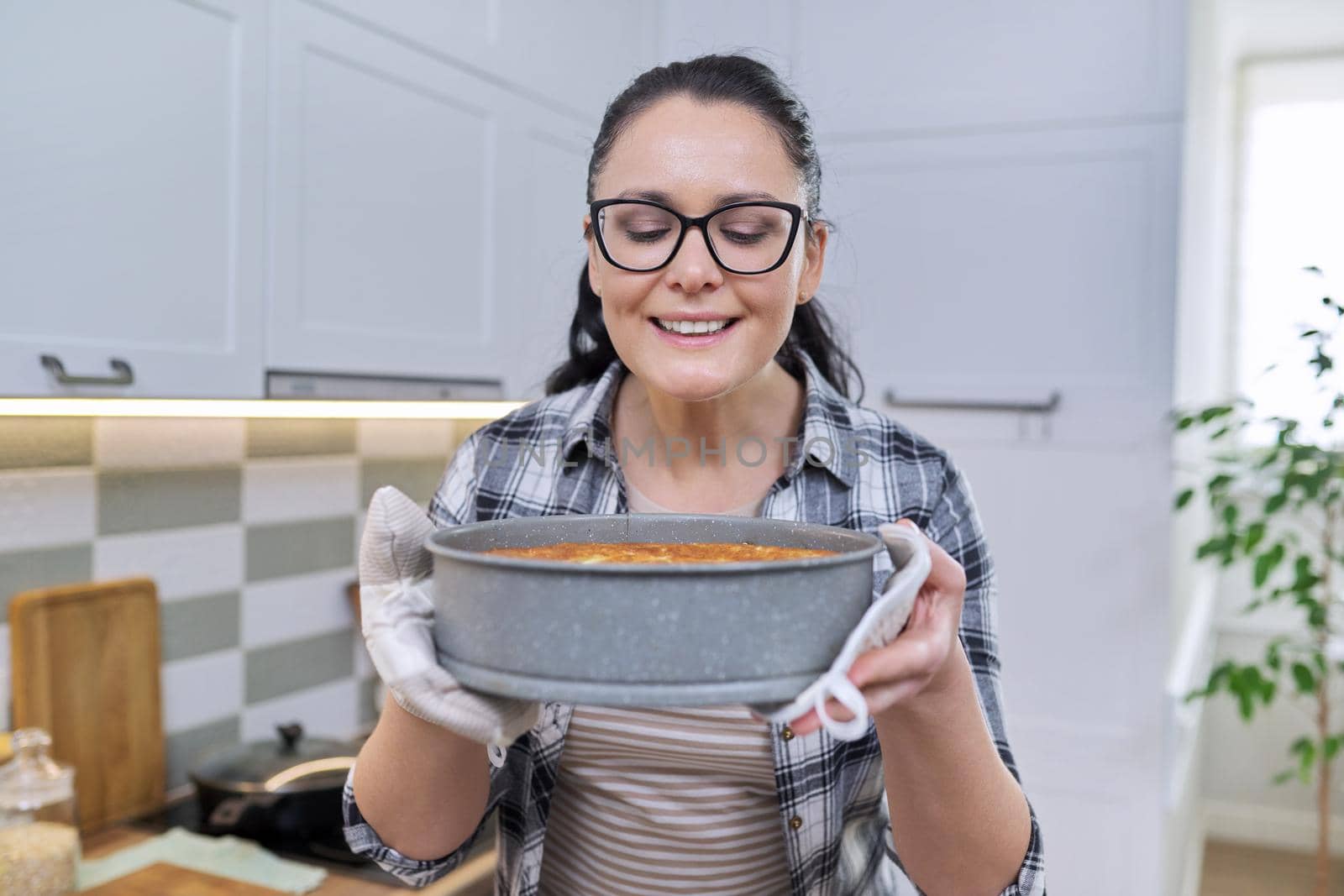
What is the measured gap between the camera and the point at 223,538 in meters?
1.96

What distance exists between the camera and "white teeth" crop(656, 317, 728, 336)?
90 centimetres

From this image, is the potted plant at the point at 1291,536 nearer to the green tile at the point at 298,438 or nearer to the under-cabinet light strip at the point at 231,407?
the under-cabinet light strip at the point at 231,407

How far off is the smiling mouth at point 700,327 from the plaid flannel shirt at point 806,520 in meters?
0.26

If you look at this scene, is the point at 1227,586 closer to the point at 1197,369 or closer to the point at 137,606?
the point at 1197,369

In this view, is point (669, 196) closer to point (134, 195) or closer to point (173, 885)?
point (134, 195)

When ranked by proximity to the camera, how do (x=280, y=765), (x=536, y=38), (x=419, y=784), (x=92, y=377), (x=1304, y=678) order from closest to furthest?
(x=419, y=784) < (x=92, y=377) < (x=280, y=765) < (x=536, y=38) < (x=1304, y=678)

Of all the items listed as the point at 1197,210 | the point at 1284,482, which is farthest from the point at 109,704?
the point at 1197,210

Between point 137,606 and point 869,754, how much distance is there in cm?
128

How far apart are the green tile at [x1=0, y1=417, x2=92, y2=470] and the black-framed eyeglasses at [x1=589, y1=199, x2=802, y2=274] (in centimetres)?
115

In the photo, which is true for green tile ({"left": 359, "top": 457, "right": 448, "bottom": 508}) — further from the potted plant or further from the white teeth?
the potted plant

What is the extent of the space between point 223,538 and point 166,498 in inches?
5.7

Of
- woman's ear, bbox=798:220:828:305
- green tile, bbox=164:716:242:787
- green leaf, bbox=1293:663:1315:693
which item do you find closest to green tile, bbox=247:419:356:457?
green tile, bbox=164:716:242:787

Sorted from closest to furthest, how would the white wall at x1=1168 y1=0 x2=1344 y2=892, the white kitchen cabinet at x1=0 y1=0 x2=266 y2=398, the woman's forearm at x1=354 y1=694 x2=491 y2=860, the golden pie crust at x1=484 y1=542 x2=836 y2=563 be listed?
1. the golden pie crust at x1=484 y1=542 x2=836 y2=563
2. the woman's forearm at x1=354 y1=694 x2=491 y2=860
3. the white kitchen cabinet at x1=0 y1=0 x2=266 y2=398
4. the white wall at x1=1168 y1=0 x2=1344 y2=892

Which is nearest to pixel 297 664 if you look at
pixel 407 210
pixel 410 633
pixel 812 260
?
pixel 407 210
